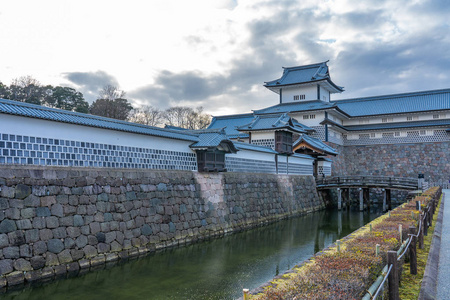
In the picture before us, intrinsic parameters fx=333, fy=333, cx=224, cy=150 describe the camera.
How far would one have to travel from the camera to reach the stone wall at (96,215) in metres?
8.82

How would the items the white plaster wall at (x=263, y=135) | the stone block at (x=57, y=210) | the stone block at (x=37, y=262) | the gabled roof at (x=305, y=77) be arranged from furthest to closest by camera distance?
the gabled roof at (x=305, y=77), the white plaster wall at (x=263, y=135), the stone block at (x=57, y=210), the stone block at (x=37, y=262)

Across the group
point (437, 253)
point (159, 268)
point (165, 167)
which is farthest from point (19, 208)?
point (437, 253)

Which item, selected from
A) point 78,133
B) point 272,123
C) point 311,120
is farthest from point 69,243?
point 311,120

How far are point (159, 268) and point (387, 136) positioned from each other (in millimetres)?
33622

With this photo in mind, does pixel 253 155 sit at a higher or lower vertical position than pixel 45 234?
higher

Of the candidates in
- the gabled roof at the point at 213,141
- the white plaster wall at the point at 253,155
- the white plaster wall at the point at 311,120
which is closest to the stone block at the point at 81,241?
the gabled roof at the point at 213,141

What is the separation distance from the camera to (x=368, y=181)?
2881 centimetres

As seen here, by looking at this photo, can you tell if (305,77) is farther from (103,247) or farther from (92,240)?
(92,240)

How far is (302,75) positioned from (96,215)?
32.7m

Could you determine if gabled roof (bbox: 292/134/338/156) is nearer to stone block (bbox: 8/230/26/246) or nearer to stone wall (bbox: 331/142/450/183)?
A: stone wall (bbox: 331/142/450/183)

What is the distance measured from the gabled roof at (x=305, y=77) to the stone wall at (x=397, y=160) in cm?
721

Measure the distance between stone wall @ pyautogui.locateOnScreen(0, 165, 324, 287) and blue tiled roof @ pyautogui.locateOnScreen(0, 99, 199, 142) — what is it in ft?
5.13

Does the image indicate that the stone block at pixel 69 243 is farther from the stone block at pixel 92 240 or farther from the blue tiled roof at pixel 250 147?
the blue tiled roof at pixel 250 147

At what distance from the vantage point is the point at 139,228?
40.1 ft
